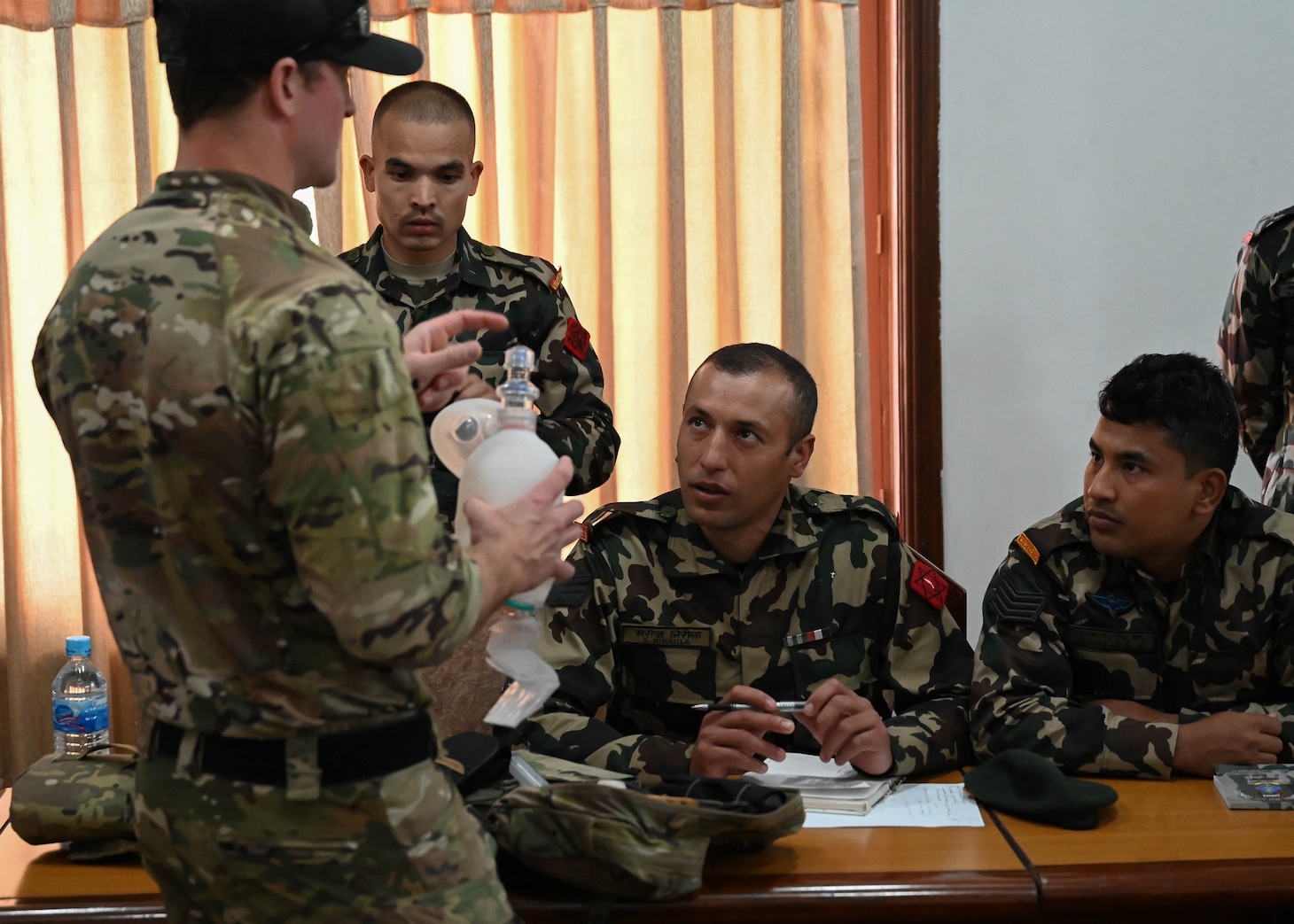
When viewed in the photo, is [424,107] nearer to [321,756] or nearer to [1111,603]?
[1111,603]

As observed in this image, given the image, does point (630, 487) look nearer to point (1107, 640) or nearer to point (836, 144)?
point (836, 144)

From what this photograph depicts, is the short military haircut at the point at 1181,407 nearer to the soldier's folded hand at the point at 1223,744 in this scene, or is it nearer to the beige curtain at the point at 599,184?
the soldier's folded hand at the point at 1223,744

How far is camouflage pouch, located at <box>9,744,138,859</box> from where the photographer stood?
148 cm

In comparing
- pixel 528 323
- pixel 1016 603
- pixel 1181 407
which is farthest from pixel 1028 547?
pixel 528 323

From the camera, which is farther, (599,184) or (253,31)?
(599,184)

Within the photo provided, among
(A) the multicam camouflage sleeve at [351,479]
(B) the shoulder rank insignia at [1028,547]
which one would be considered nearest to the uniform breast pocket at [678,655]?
(B) the shoulder rank insignia at [1028,547]

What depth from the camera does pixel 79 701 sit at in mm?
3096

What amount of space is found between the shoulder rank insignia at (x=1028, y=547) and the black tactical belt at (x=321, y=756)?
1316 millimetres

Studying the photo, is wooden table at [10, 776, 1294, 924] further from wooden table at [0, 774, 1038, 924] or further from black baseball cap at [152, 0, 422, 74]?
black baseball cap at [152, 0, 422, 74]

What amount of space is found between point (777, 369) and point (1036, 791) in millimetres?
879

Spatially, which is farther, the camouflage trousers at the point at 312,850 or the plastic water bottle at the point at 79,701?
the plastic water bottle at the point at 79,701

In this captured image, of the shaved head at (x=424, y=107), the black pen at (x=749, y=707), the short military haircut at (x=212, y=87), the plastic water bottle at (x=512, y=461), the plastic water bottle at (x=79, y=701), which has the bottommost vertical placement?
the plastic water bottle at (x=79, y=701)

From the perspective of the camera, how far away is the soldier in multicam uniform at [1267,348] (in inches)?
94.0

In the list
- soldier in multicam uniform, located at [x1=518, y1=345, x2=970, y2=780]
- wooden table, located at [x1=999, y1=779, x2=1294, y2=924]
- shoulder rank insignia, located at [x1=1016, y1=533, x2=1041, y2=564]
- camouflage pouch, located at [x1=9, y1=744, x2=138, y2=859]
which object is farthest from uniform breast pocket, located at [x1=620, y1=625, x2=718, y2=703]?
camouflage pouch, located at [x1=9, y1=744, x2=138, y2=859]
